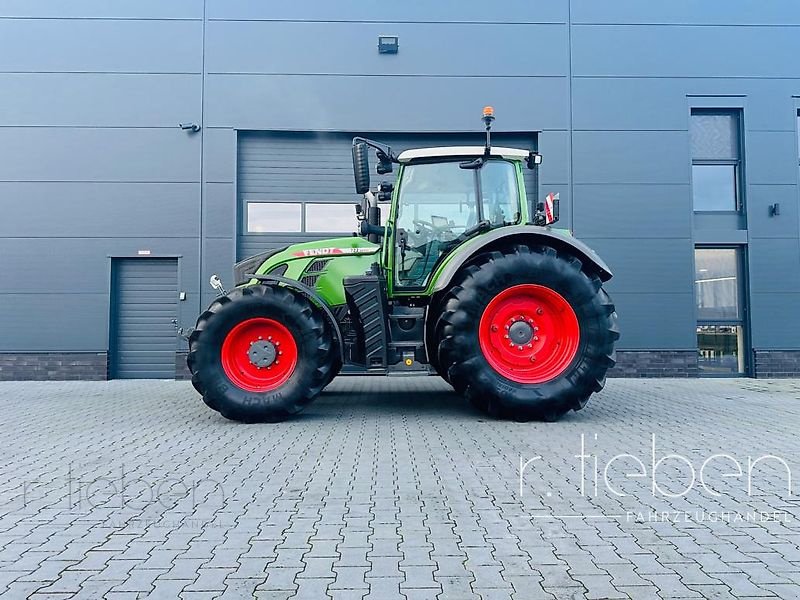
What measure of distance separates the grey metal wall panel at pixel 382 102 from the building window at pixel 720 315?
4003 mm

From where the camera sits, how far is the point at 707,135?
10594mm

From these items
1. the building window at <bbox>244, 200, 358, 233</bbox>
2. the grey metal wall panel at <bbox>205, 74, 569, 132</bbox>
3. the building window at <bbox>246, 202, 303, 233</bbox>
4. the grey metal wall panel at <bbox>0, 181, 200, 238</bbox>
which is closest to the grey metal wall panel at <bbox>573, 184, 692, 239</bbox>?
the grey metal wall panel at <bbox>205, 74, 569, 132</bbox>

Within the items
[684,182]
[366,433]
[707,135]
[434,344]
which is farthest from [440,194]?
[707,135]

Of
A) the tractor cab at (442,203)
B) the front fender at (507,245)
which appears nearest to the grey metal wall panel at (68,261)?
the tractor cab at (442,203)

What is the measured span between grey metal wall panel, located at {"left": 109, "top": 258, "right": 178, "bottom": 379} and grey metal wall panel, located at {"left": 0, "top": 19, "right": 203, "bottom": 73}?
3769 mm

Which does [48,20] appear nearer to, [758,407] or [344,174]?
[344,174]

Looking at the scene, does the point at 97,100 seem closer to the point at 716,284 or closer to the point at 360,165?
the point at 360,165

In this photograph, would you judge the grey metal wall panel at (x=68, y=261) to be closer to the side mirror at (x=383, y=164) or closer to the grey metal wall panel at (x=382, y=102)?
the grey metal wall panel at (x=382, y=102)

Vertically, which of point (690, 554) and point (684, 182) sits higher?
point (684, 182)

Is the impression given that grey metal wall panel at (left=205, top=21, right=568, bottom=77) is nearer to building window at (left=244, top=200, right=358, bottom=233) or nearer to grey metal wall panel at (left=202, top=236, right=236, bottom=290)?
building window at (left=244, top=200, right=358, bottom=233)

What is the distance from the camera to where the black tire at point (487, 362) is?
5.90m

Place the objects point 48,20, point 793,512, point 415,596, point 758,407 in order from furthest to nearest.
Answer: point 48,20
point 758,407
point 793,512
point 415,596

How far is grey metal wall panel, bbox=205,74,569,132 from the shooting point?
10266 mm

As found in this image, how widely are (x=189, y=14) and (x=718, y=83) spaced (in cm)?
1032
